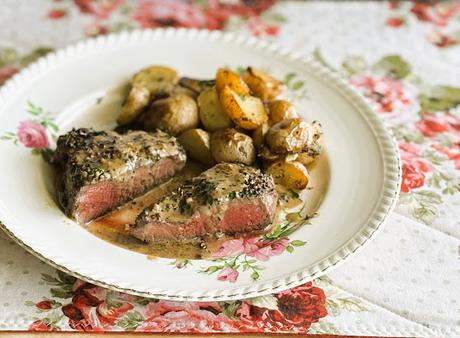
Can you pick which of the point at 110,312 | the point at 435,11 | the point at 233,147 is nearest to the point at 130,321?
the point at 110,312

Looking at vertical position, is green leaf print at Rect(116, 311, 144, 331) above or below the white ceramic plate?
below

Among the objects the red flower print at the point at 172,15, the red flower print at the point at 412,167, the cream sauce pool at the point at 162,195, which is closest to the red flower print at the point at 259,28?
the red flower print at the point at 172,15

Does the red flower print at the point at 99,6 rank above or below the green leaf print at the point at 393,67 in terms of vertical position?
above

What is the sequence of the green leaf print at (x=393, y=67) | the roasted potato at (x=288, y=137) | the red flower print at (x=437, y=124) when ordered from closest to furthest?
the roasted potato at (x=288, y=137) < the red flower print at (x=437, y=124) < the green leaf print at (x=393, y=67)

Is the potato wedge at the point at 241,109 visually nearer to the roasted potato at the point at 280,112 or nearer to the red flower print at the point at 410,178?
Result: the roasted potato at the point at 280,112

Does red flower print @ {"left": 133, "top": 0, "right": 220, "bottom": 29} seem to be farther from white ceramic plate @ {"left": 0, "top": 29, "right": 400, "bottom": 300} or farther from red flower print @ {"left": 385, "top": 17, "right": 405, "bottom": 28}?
red flower print @ {"left": 385, "top": 17, "right": 405, "bottom": 28}

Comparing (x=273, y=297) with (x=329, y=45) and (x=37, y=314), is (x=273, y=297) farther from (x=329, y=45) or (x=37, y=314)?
(x=329, y=45)

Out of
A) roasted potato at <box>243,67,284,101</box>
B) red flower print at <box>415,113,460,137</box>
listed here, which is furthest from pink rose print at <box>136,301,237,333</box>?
red flower print at <box>415,113,460,137</box>
